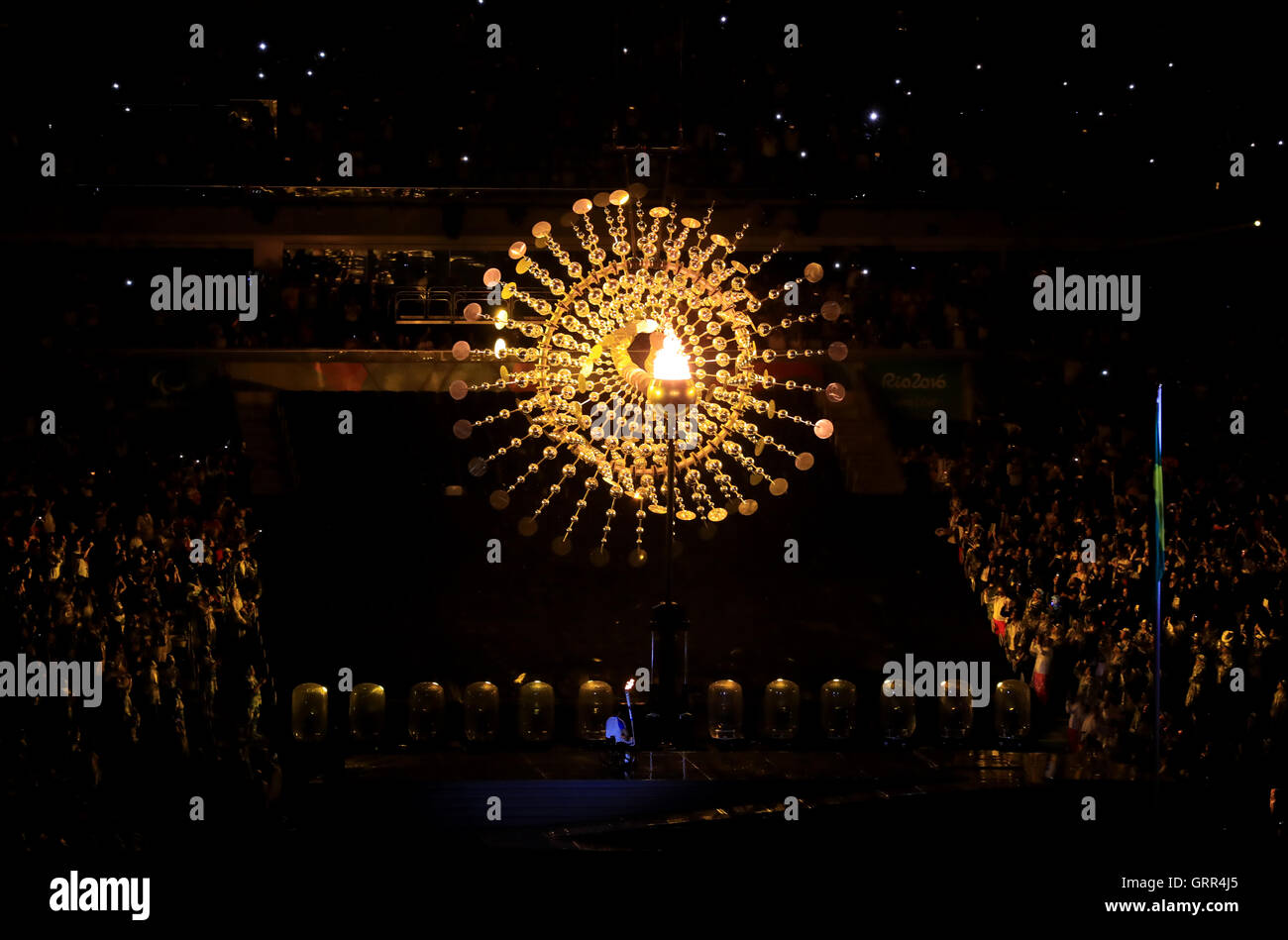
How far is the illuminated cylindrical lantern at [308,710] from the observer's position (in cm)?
1227

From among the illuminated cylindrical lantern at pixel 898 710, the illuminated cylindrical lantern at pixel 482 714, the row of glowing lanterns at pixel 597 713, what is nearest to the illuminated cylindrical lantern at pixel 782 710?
the row of glowing lanterns at pixel 597 713

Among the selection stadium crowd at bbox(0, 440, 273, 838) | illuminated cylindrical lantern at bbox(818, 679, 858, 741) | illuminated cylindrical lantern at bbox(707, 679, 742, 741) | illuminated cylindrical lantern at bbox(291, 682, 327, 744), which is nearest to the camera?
stadium crowd at bbox(0, 440, 273, 838)

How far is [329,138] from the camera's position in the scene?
19250mm

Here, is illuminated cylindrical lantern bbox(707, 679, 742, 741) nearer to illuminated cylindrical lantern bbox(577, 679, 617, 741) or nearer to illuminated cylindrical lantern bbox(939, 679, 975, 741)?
illuminated cylindrical lantern bbox(577, 679, 617, 741)

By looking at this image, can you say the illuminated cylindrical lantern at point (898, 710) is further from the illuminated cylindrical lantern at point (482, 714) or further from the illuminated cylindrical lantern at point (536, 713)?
the illuminated cylindrical lantern at point (482, 714)

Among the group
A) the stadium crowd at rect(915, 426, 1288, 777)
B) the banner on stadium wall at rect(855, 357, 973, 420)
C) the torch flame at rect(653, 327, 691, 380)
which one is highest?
the banner on stadium wall at rect(855, 357, 973, 420)

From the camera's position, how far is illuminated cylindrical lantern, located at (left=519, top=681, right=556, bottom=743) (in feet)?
40.2

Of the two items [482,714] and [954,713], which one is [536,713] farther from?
[954,713]

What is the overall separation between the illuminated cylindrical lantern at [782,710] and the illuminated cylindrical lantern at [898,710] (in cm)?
71

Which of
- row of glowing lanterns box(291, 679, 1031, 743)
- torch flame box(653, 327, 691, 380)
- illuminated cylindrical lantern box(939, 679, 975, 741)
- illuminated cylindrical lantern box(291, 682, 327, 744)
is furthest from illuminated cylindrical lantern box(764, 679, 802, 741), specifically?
illuminated cylindrical lantern box(291, 682, 327, 744)

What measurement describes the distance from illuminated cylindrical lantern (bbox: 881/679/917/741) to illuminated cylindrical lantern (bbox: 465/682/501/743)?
3.11m
